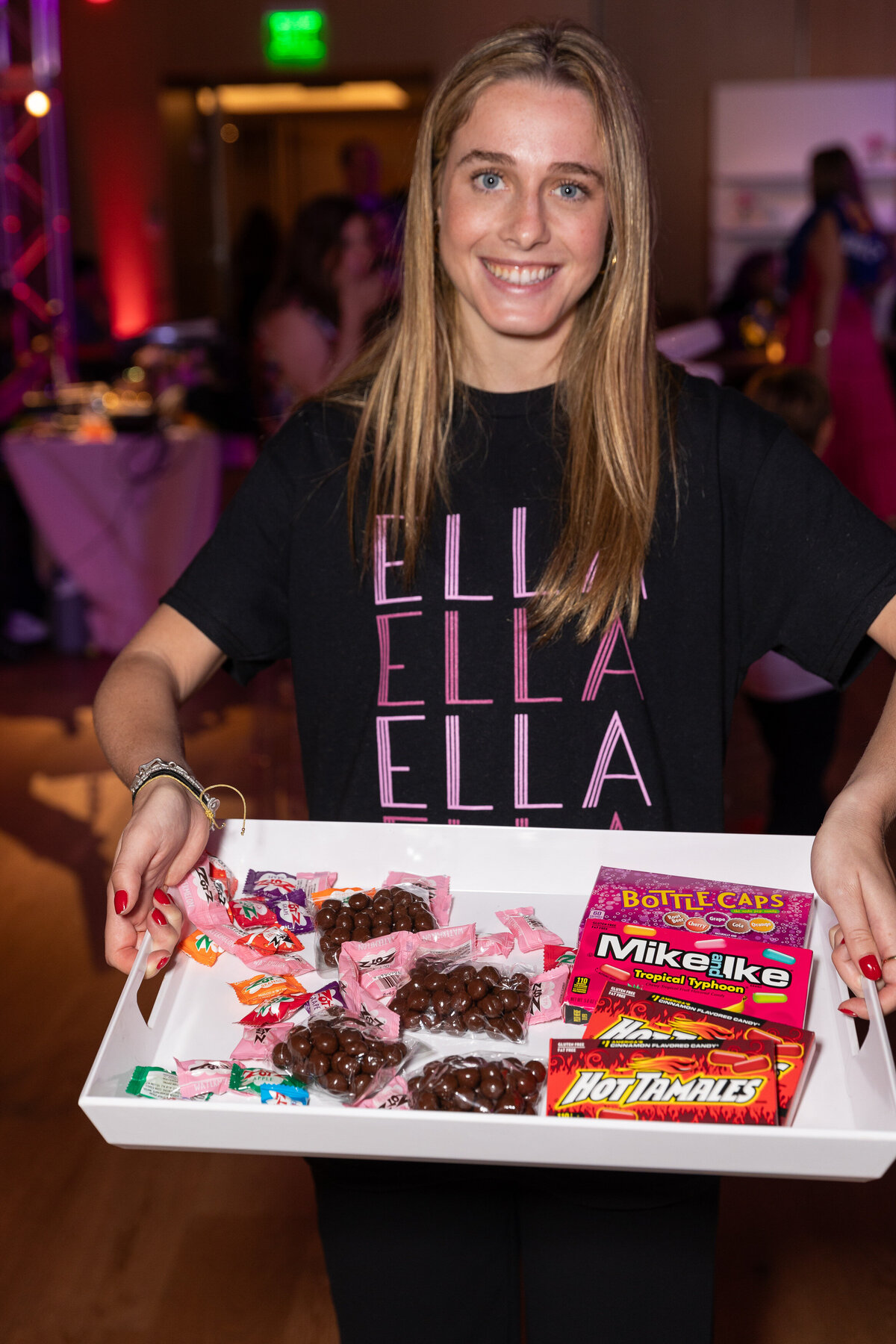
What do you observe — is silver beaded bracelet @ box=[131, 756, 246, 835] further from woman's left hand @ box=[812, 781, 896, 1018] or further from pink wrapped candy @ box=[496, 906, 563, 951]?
woman's left hand @ box=[812, 781, 896, 1018]

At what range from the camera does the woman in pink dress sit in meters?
3.82

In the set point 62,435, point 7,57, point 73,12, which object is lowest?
point 62,435

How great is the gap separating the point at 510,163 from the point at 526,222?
58 mm

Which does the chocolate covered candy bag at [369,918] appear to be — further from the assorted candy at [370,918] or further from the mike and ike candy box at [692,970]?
the mike and ike candy box at [692,970]

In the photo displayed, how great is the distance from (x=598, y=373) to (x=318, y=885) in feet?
1.82

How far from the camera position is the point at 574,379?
49.9 inches

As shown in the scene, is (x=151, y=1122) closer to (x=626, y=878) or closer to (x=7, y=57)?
(x=626, y=878)

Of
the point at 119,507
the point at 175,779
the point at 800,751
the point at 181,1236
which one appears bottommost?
the point at 181,1236

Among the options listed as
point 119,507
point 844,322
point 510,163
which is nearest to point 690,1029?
A: point 510,163

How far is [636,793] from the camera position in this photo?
123cm

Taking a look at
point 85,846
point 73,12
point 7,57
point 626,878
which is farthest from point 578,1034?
point 73,12

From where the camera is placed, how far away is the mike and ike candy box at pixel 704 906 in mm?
1003

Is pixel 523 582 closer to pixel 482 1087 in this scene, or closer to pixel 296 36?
pixel 482 1087

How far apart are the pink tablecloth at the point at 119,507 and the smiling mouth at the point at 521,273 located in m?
3.80
